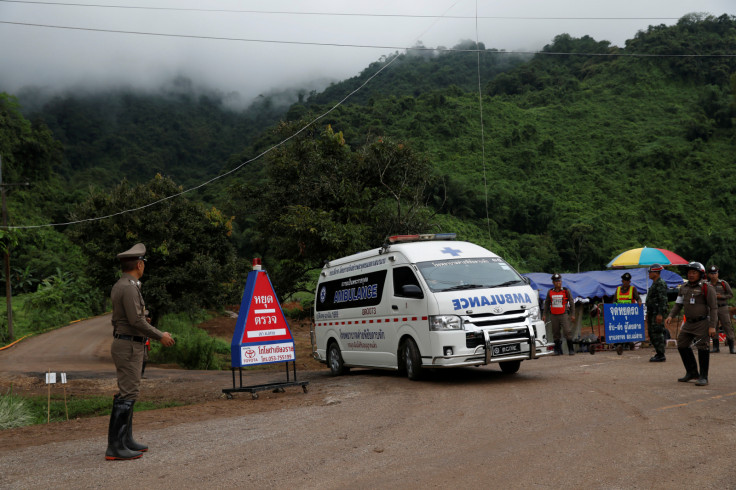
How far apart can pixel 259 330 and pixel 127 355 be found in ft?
15.5

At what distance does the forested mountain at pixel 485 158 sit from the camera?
851 inches

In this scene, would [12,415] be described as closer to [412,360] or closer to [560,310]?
[412,360]

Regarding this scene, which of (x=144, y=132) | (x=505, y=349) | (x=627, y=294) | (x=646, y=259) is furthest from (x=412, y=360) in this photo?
(x=144, y=132)

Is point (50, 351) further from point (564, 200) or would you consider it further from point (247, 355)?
point (564, 200)

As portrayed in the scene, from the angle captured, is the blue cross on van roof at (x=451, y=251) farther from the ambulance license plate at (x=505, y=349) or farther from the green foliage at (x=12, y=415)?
the green foliage at (x=12, y=415)

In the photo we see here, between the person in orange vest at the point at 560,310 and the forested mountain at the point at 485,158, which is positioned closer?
the person in orange vest at the point at 560,310

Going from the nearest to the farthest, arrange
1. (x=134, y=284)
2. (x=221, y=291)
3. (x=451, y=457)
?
(x=451, y=457) < (x=134, y=284) < (x=221, y=291)

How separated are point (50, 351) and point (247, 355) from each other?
25.0 metres

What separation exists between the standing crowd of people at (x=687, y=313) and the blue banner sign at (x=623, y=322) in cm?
27

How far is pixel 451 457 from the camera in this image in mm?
5973

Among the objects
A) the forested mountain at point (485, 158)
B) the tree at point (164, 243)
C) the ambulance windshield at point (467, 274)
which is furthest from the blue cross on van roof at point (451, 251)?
the tree at point (164, 243)

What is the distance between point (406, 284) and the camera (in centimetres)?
1165

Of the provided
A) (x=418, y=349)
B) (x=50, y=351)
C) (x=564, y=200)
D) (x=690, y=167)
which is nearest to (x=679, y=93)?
(x=690, y=167)

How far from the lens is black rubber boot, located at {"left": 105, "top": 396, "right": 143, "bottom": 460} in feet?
21.0
